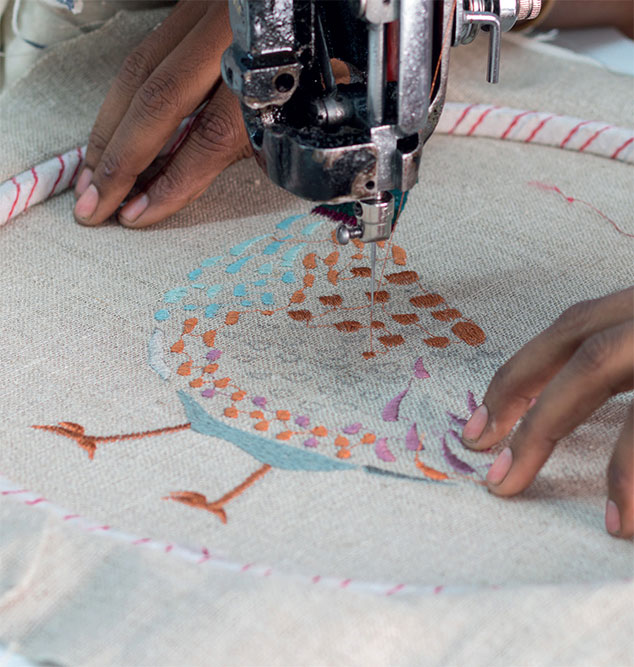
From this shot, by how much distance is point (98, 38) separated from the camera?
53.7 inches

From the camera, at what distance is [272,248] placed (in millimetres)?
1067

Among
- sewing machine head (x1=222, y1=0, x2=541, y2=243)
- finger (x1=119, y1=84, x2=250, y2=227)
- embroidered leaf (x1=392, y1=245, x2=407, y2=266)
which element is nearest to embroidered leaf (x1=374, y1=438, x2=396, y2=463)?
sewing machine head (x1=222, y1=0, x2=541, y2=243)

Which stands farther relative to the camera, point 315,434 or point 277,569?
point 315,434

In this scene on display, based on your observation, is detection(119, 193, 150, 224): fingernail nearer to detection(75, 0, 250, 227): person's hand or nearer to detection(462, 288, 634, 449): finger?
detection(75, 0, 250, 227): person's hand

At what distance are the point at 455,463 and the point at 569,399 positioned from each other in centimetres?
13

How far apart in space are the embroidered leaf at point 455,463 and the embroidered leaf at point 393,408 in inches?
2.3

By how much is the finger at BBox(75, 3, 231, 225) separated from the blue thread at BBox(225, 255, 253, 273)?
0.20 metres

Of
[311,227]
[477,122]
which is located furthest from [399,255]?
[477,122]

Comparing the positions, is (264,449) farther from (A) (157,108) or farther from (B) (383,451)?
(A) (157,108)

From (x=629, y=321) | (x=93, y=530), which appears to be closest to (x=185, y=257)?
(x=93, y=530)

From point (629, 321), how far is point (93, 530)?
0.44 m

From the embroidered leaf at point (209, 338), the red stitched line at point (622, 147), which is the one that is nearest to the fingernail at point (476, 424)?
the embroidered leaf at point (209, 338)

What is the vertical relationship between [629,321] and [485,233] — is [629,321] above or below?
above

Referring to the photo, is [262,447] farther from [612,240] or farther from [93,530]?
[612,240]
